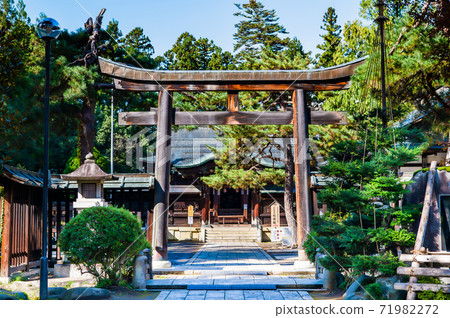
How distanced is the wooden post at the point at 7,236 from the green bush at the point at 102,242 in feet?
9.20

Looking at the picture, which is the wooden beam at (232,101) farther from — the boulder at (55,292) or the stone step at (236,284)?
the boulder at (55,292)

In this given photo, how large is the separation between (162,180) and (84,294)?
5.72 meters

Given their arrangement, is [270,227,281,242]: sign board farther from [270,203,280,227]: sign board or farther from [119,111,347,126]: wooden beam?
[119,111,347,126]: wooden beam

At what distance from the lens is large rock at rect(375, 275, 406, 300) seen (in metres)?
7.55

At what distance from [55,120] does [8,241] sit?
1060cm

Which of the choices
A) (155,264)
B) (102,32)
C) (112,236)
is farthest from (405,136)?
(102,32)

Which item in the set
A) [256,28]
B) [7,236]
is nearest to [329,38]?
[256,28]

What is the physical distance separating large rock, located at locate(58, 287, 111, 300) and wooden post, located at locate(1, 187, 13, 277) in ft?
13.3

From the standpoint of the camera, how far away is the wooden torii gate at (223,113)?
520 inches

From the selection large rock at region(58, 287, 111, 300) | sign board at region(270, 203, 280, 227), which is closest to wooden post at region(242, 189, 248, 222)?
sign board at region(270, 203, 280, 227)

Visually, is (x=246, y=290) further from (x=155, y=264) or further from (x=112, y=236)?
(x=155, y=264)

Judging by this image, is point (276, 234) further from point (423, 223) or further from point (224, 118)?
point (423, 223)

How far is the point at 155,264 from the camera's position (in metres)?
12.9

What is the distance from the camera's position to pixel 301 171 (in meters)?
13.5
